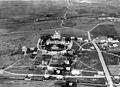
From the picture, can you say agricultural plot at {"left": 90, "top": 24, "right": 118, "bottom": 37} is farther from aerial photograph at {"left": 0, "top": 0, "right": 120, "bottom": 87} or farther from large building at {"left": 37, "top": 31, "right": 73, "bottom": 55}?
large building at {"left": 37, "top": 31, "right": 73, "bottom": 55}

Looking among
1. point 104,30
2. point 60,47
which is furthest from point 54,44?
point 104,30

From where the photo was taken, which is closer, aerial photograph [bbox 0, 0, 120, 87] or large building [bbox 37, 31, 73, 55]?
aerial photograph [bbox 0, 0, 120, 87]

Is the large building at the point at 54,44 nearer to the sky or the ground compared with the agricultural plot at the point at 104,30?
nearer to the ground

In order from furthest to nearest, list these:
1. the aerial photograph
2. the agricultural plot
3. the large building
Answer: the agricultural plot, the large building, the aerial photograph

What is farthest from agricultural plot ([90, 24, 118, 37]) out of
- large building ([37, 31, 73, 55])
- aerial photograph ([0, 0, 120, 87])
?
large building ([37, 31, 73, 55])

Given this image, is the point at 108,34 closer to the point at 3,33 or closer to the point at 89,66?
the point at 89,66

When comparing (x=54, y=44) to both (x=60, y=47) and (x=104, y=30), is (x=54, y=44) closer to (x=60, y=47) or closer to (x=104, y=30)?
(x=60, y=47)

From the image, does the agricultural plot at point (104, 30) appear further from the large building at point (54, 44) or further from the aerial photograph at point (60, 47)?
the large building at point (54, 44)

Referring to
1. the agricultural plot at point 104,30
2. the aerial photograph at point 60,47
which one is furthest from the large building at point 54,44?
the agricultural plot at point 104,30
